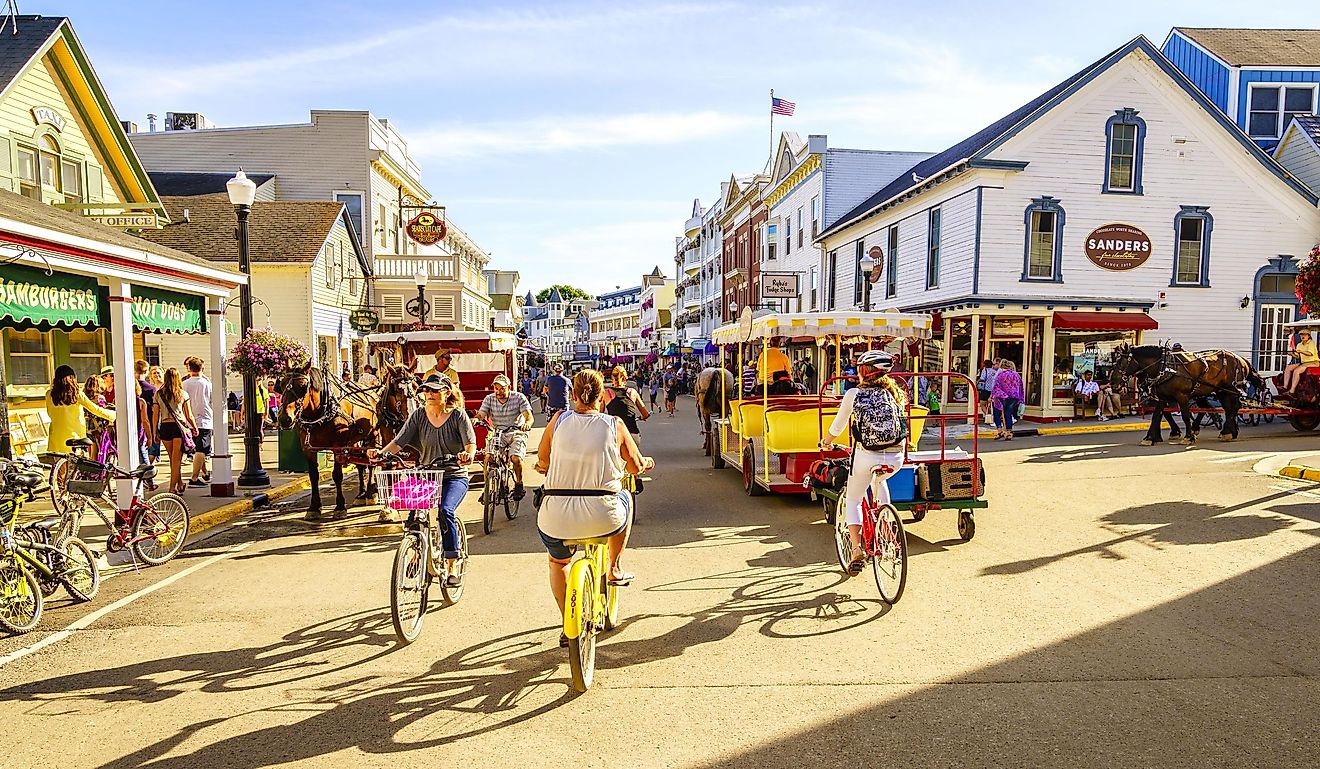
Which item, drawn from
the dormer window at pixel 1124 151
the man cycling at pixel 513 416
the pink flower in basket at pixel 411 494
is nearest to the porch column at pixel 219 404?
the man cycling at pixel 513 416

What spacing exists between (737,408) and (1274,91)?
3202 cm

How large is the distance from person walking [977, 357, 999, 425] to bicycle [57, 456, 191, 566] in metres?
16.6

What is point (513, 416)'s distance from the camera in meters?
10.5

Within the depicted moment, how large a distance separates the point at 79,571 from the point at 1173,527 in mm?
10807

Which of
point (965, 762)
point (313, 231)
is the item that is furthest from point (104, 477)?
point (313, 231)

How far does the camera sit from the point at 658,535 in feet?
29.7

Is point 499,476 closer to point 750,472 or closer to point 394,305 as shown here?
point 750,472

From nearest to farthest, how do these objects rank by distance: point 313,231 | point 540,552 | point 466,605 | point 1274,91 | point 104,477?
point 466,605 < point 104,477 < point 540,552 < point 313,231 < point 1274,91

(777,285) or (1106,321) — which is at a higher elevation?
(777,285)

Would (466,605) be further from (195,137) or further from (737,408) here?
(195,137)

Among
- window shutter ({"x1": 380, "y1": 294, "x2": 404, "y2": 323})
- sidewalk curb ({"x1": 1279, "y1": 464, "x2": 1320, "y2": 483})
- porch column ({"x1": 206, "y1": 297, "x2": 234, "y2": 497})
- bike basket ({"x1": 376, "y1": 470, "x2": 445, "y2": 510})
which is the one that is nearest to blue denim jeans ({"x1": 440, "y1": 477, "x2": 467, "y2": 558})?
bike basket ({"x1": 376, "y1": 470, "x2": 445, "y2": 510})

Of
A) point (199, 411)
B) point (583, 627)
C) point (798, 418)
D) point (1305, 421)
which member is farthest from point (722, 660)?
point (1305, 421)

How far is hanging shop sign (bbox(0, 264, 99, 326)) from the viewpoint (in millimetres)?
7575

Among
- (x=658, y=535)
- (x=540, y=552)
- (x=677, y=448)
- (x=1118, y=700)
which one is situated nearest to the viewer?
(x=1118, y=700)
